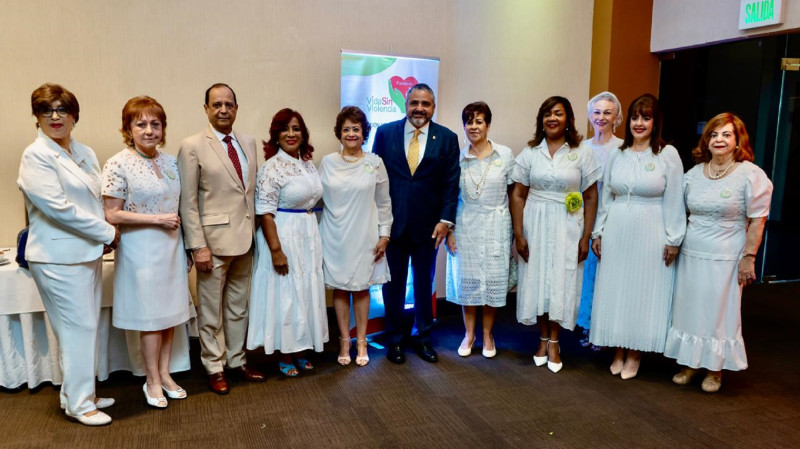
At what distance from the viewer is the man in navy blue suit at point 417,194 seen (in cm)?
406

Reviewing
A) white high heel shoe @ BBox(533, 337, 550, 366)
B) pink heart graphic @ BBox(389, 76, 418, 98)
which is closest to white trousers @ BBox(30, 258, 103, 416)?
pink heart graphic @ BBox(389, 76, 418, 98)

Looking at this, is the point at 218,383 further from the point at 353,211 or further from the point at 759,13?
the point at 759,13

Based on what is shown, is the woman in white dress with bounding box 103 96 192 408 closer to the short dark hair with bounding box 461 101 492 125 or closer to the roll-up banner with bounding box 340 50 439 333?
the roll-up banner with bounding box 340 50 439 333

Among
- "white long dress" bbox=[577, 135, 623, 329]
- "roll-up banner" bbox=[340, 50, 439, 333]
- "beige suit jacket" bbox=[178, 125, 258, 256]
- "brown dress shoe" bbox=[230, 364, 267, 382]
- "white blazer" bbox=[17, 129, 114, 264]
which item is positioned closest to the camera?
"white blazer" bbox=[17, 129, 114, 264]

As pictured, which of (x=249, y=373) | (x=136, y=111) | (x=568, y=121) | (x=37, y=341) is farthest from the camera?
(x=568, y=121)

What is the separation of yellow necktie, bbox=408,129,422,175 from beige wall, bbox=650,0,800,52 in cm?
313

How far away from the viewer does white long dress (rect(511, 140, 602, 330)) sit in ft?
12.8

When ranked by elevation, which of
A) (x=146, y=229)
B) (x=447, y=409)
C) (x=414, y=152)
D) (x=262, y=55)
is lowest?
(x=447, y=409)

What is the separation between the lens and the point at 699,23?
18.2ft

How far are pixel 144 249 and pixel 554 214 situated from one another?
2.47 metres

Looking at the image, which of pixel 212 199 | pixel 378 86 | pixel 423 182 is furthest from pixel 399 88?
pixel 212 199

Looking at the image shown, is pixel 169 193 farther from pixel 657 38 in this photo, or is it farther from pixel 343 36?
pixel 657 38

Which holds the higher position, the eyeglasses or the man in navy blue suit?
the eyeglasses

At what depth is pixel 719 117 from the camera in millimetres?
3648
